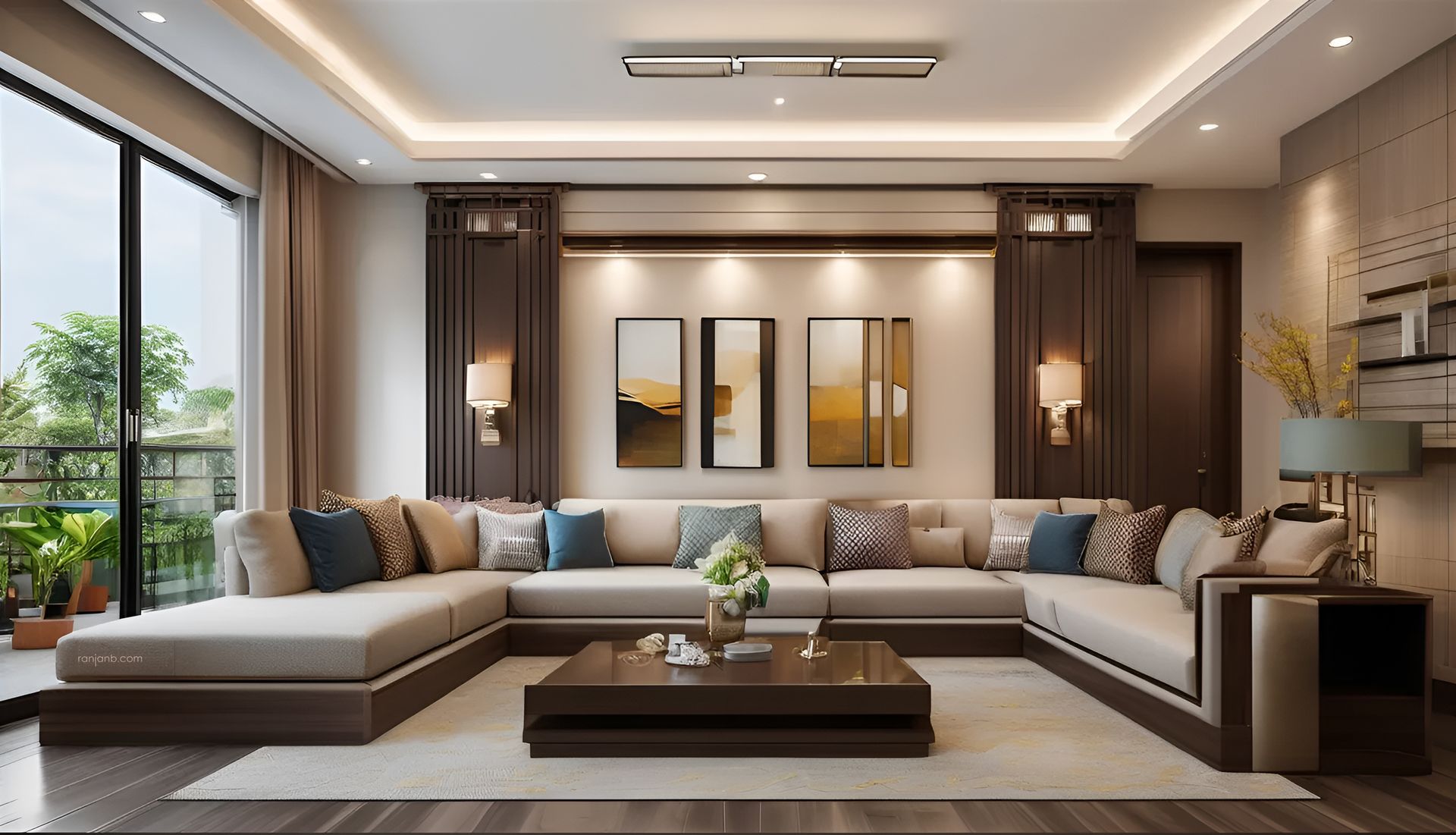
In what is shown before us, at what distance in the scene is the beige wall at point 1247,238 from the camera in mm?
6250

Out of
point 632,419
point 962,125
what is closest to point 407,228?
point 632,419

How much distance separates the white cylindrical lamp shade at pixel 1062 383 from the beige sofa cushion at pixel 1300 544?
201cm

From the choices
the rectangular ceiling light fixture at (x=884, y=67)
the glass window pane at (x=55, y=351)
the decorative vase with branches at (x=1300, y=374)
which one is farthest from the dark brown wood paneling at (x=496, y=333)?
the decorative vase with branches at (x=1300, y=374)

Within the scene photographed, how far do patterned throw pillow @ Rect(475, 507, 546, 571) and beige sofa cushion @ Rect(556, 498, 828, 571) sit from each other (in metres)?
0.33

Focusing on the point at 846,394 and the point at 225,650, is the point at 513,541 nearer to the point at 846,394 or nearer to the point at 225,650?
the point at 225,650

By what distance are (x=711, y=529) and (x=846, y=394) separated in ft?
4.48

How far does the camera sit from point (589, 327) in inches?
250

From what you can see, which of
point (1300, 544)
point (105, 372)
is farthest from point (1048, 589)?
point (105, 372)

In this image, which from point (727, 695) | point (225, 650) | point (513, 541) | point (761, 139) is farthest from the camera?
point (761, 139)

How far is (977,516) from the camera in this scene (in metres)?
6.02

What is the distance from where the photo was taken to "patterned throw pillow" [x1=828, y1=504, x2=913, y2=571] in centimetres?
572

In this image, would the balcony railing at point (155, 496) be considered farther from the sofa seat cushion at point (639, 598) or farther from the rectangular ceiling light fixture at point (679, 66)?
the rectangular ceiling light fixture at point (679, 66)

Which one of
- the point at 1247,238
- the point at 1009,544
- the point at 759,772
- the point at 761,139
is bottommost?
the point at 759,772

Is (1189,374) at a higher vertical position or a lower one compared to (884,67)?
lower
